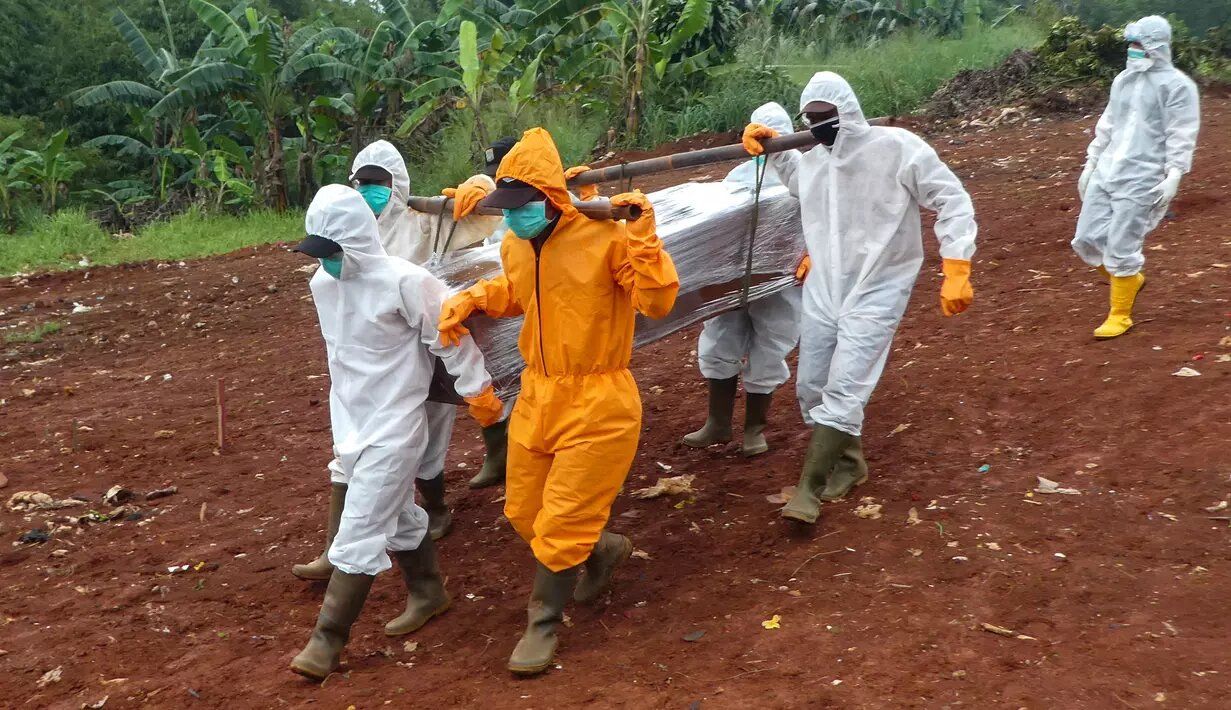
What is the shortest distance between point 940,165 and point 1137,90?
110 inches

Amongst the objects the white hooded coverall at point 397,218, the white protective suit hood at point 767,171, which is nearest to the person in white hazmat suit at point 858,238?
the white protective suit hood at point 767,171

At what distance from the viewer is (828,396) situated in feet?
16.4

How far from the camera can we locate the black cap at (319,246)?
419 centimetres

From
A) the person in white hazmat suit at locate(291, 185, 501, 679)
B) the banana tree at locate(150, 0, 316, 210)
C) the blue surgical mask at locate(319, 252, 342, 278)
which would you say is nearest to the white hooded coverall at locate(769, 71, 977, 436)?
the person in white hazmat suit at locate(291, 185, 501, 679)

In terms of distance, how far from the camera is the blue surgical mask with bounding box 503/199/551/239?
13.0ft

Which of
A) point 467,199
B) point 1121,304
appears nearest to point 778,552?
point 467,199

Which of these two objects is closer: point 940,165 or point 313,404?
point 940,165

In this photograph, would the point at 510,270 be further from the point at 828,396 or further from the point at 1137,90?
the point at 1137,90

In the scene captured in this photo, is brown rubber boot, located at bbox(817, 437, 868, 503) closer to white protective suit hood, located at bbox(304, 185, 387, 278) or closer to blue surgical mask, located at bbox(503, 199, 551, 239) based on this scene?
blue surgical mask, located at bbox(503, 199, 551, 239)

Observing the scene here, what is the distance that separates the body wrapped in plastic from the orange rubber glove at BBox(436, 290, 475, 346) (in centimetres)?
31

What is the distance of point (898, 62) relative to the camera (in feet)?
57.2

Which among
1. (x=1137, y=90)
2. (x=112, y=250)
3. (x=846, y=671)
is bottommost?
(x=112, y=250)

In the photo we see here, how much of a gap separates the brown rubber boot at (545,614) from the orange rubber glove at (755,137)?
200 centimetres

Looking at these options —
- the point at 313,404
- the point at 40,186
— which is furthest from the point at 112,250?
the point at 313,404
